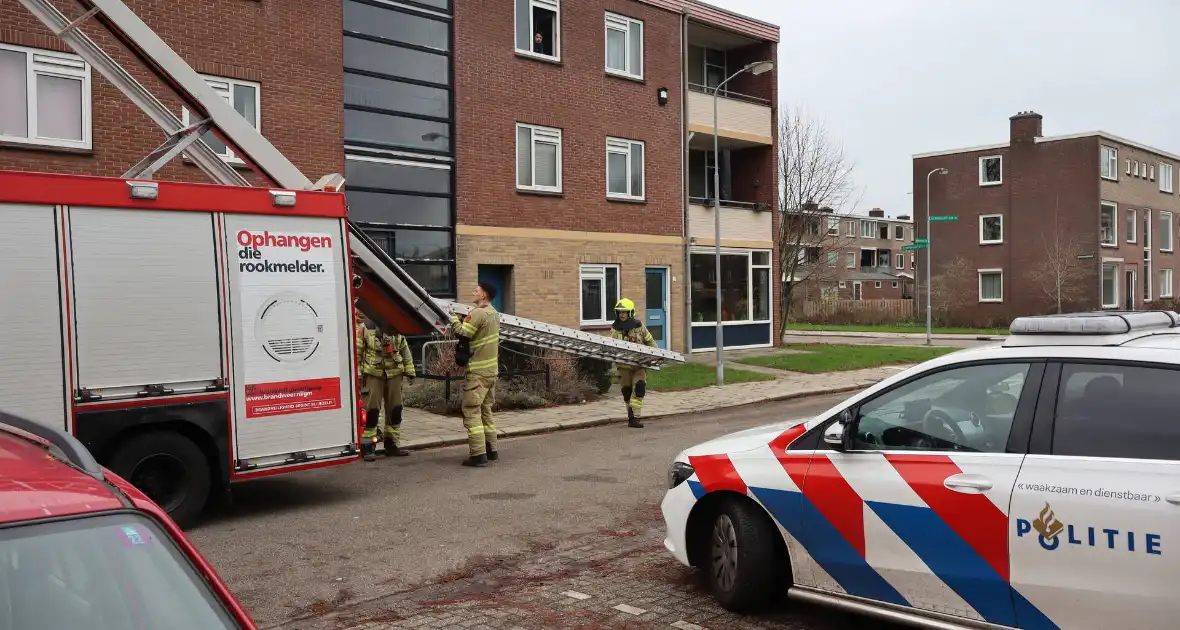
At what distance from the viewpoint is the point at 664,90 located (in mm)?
23641

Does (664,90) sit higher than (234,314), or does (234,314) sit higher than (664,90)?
(664,90)

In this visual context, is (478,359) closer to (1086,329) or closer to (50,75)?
(1086,329)

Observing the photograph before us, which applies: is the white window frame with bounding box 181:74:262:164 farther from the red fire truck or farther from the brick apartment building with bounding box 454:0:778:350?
the red fire truck

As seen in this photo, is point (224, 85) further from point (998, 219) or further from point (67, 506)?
point (998, 219)

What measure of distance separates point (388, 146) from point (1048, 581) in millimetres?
15590

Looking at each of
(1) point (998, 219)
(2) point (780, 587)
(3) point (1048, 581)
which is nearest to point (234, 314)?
(2) point (780, 587)

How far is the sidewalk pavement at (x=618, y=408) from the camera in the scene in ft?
41.4

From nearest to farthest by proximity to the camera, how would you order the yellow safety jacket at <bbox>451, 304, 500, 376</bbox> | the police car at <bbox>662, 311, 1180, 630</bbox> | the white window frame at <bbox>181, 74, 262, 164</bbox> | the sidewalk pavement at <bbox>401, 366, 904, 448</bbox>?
the police car at <bbox>662, 311, 1180, 630</bbox> < the yellow safety jacket at <bbox>451, 304, 500, 376</bbox> < the sidewalk pavement at <bbox>401, 366, 904, 448</bbox> < the white window frame at <bbox>181, 74, 262, 164</bbox>

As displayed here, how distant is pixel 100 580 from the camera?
220cm

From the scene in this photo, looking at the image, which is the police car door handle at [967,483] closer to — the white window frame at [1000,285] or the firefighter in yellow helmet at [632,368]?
the firefighter in yellow helmet at [632,368]

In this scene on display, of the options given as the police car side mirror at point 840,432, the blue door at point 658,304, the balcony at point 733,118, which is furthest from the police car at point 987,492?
the balcony at point 733,118

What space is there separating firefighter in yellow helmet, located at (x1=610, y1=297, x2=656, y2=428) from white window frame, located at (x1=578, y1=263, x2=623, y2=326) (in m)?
7.69

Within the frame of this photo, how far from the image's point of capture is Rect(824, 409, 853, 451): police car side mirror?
4809 millimetres

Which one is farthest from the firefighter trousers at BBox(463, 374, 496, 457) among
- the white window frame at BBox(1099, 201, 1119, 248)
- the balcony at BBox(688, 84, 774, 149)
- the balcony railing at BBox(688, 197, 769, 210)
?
the white window frame at BBox(1099, 201, 1119, 248)
